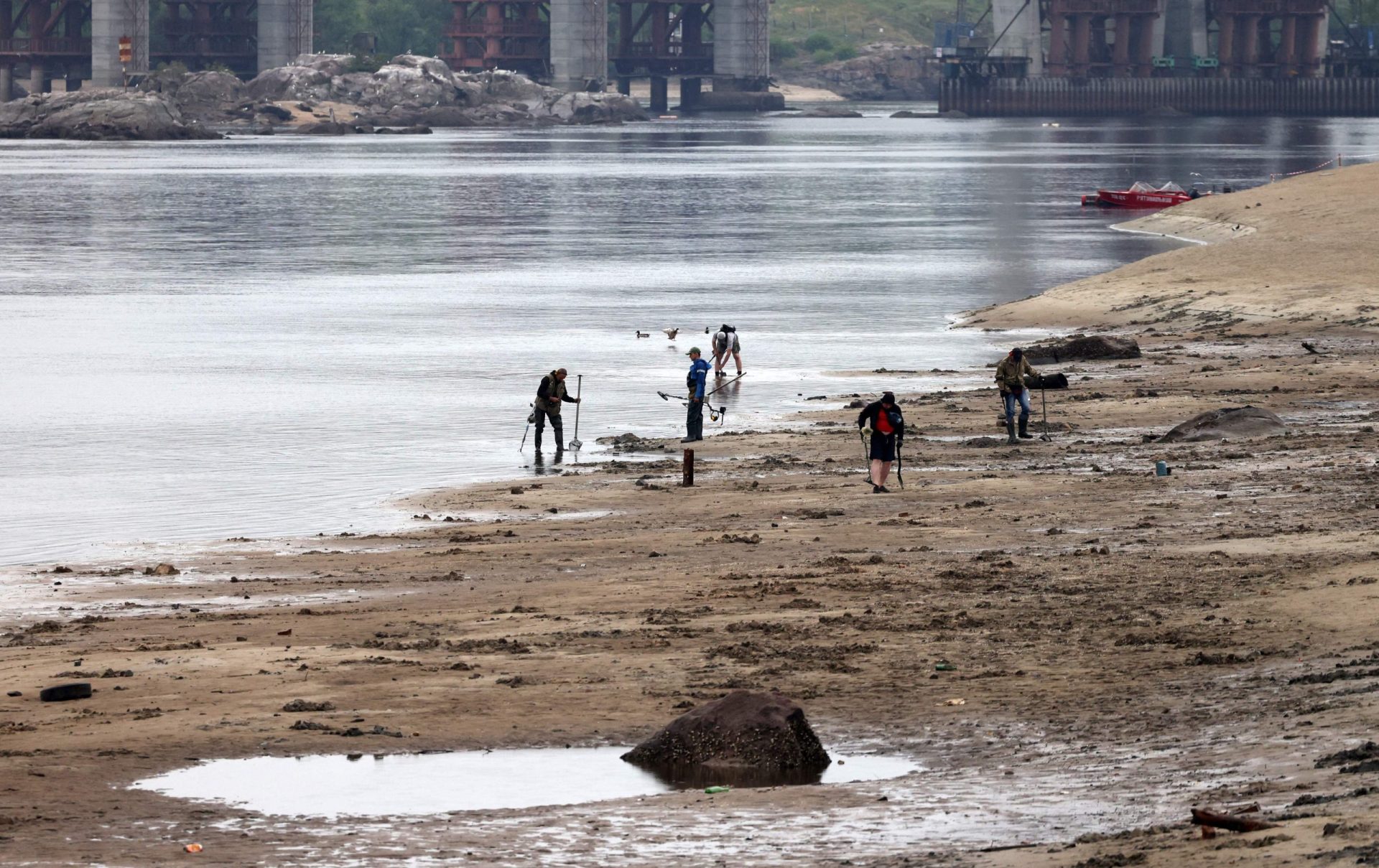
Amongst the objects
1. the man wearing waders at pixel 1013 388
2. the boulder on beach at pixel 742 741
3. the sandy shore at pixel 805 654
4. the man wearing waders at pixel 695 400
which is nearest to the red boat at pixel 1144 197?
the man wearing waders at pixel 695 400

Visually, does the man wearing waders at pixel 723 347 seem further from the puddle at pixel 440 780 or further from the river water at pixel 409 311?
the puddle at pixel 440 780

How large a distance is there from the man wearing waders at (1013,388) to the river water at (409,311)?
6590 mm

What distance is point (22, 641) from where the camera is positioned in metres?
19.4

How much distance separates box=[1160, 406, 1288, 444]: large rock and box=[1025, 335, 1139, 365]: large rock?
39.0 ft

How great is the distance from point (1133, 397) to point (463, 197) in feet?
291

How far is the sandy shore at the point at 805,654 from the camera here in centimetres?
1299

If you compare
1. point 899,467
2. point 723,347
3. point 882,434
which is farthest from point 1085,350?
point 882,434

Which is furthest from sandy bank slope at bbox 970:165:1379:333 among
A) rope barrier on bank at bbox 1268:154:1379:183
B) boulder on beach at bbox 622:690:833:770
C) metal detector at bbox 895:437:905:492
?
rope barrier on bank at bbox 1268:154:1379:183

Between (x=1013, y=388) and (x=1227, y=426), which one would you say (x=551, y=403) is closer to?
(x=1013, y=388)

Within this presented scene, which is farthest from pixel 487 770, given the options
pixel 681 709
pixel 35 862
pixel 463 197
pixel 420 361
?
pixel 463 197

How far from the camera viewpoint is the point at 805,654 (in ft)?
58.7

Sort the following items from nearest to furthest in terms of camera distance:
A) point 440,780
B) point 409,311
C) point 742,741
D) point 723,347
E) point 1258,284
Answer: point 440,780 → point 742,741 → point 723,347 → point 1258,284 → point 409,311

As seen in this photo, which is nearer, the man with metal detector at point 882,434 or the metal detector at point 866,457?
the man with metal detector at point 882,434

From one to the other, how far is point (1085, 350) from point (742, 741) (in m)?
29.8
